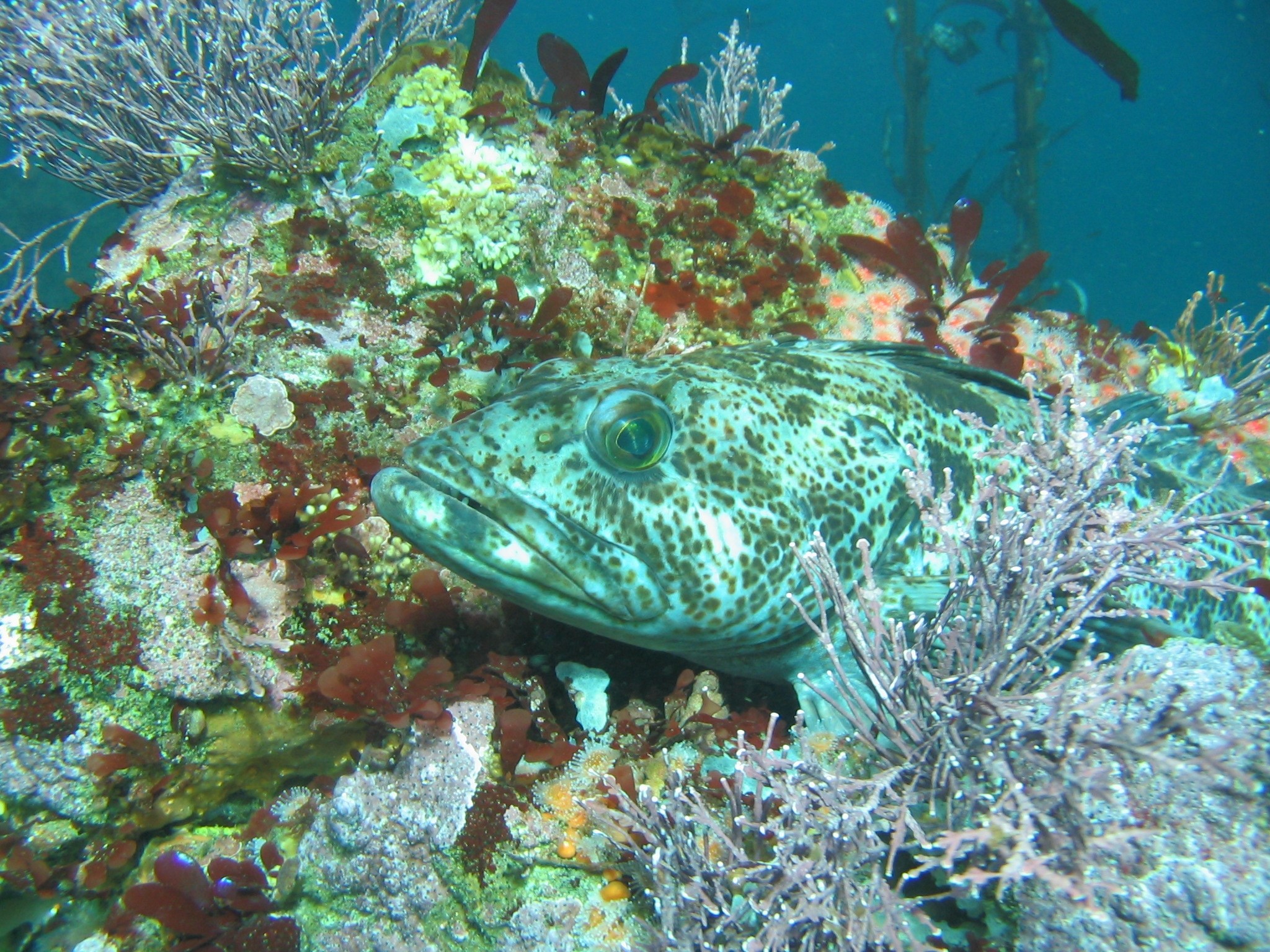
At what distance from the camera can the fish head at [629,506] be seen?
2221mm

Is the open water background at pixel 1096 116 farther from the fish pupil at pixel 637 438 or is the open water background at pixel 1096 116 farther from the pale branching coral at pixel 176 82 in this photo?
the fish pupil at pixel 637 438

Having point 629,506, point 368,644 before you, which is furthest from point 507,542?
point 368,644

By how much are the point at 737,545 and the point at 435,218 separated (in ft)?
9.89

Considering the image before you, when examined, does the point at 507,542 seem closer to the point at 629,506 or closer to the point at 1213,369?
the point at 629,506

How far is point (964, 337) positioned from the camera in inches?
191

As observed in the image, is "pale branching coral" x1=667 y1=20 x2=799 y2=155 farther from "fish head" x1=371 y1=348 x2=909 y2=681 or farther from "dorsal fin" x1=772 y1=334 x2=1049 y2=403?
"fish head" x1=371 y1=348 x2=909 y2=681

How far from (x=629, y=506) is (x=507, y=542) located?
0.44 m

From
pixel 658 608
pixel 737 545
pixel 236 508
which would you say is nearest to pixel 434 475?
pixel 658 608

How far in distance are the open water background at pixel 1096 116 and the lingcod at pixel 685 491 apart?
2310 inches

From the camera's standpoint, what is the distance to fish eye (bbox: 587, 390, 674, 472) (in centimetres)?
234

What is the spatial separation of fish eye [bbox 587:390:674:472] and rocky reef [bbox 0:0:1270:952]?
1014mm

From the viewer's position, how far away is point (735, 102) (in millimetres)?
5785

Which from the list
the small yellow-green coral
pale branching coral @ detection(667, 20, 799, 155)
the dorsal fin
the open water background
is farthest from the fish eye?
the open water background

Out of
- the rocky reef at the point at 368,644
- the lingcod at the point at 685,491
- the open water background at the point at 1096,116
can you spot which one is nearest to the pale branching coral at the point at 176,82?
the rocky reef at the point at 368,644
